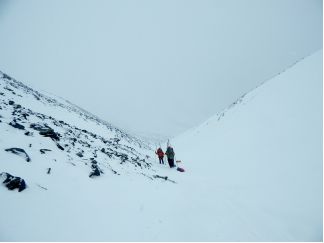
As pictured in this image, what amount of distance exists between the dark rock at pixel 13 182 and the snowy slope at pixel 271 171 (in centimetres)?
555

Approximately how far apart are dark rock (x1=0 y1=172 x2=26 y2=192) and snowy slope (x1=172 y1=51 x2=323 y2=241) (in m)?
5.55

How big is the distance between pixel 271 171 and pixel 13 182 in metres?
11.8

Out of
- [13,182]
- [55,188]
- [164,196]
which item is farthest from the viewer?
[164,196]

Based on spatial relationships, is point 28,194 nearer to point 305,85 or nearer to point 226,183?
point 226,183

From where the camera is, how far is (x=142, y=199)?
324 inches

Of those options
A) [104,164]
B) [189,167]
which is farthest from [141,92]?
[104,164]

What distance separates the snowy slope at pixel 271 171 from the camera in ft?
23.5

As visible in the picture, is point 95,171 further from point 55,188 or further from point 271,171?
point 271,171

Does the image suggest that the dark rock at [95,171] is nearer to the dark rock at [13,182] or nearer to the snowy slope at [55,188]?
the snowy slope at [55,188]

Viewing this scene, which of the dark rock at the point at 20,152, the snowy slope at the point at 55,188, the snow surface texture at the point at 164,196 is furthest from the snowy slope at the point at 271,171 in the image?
the dark rock at the point at 20,152

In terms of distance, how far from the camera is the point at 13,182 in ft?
18.6

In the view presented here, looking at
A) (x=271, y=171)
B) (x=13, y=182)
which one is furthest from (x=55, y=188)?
(x=271, y=171)

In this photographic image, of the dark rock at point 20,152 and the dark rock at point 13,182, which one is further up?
the dark rock at point 20,152

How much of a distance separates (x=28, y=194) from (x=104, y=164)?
5069 mm
